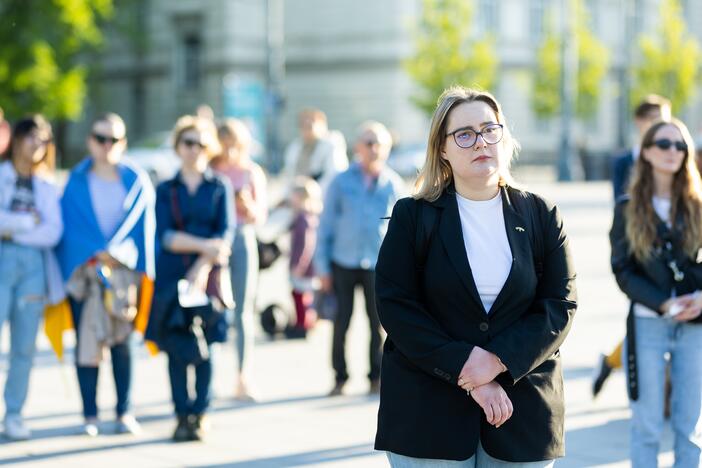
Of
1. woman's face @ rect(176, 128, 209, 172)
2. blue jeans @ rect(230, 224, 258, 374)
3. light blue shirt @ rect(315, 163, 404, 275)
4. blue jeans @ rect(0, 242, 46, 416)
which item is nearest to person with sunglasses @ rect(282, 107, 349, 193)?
light blue shirt @ rect(315, 163, 404, 275)

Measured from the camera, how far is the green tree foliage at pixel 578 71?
48906mm

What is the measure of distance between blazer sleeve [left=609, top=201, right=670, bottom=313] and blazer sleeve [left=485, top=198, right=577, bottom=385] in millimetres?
1778

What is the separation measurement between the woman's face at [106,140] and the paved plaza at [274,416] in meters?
1.60

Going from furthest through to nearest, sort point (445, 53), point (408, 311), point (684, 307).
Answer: point (445, 53)
point (684, 307)
point (408, 311)

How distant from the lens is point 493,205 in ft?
13.4

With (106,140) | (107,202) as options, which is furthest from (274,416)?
(106,140)

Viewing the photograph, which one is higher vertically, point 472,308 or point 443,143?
point 443,143

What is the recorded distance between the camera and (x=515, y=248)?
13.2 ft

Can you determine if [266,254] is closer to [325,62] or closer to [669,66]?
[325,62]

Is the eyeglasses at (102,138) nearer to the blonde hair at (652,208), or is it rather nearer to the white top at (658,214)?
the blonde hair at (652,208)

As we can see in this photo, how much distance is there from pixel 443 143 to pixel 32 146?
Result: 4450mm

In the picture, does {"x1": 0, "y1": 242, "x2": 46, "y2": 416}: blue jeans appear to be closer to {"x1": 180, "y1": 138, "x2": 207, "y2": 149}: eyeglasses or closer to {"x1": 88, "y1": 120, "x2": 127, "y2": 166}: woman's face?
{"x1": 88, "y1": 120, "x2": 127, "y2": 166}: woman's face

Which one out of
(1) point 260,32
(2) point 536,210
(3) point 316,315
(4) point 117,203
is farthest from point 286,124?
(2) point 536,210

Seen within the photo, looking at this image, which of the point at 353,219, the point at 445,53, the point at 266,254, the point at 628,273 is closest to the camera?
the point at 628,273
